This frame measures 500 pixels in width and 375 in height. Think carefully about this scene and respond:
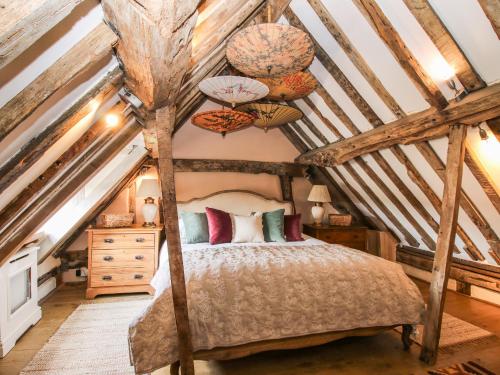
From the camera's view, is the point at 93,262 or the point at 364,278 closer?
the point at 364,278

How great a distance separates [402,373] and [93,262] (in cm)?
321

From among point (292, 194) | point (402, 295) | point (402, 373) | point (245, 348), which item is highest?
point (292, 194)

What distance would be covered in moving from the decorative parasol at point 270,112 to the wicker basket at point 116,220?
6.38 feet

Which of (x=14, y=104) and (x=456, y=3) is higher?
(x=456, y=3)

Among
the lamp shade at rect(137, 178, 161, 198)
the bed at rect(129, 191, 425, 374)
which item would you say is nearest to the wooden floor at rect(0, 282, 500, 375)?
the bed at rect(129, 191, 425, 374)

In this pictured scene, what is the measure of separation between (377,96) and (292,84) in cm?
81

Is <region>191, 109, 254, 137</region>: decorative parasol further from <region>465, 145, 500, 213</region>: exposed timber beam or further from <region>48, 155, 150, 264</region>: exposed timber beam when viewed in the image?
<region>465, 145, 500, 213</region>: exposed timber beam

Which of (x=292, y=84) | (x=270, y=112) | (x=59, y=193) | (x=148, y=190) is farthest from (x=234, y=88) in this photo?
(x=148, y=190)

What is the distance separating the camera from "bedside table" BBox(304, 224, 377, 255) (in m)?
4.23

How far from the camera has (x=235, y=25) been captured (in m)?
2.14

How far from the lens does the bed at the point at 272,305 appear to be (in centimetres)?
183

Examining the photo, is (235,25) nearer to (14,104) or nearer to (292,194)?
(14,104)

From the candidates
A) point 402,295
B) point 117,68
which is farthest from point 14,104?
point 402,295

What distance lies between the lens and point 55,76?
106 cm
